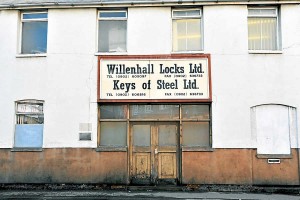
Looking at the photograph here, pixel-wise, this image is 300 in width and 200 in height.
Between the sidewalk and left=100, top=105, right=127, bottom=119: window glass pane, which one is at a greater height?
left=100, top=105, right=127, bottom=119: window glass pane

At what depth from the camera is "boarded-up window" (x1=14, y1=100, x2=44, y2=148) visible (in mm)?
12922

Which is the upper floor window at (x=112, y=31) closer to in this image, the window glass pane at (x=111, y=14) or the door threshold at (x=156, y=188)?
the window glass pane at (x=111, y=14)

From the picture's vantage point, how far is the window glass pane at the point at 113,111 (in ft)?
42.3

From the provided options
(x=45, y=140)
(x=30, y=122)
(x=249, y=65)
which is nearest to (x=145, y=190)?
(x=45, y=140)

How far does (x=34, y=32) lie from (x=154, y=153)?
21.4 ft

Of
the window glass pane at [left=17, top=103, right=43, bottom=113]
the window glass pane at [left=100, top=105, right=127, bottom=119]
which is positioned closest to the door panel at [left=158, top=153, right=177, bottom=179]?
the window glass pane at [left=100, top=105, right=127, bottom=119]

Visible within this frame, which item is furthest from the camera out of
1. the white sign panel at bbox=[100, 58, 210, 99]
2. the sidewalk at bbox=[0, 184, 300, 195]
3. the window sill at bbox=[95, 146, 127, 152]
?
the white sign panel at bbox=[100, 58, 210, 99]

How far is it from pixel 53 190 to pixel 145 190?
3173 mm

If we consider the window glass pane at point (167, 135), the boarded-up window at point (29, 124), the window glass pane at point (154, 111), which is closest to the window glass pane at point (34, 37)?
the boarded-up window at point (29, 124)

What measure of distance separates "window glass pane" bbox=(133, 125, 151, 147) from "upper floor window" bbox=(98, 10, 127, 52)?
118 inches

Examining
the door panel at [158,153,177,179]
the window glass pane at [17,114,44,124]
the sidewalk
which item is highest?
the window glass pane at [17,114,44,124]

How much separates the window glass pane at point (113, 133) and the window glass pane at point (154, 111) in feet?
1.96

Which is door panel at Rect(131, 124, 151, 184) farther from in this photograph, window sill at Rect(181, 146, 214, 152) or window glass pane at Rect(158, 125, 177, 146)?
window sill at Rect(181, 146, 214, 152)

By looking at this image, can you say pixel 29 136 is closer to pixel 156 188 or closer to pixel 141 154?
pixel 141 154
